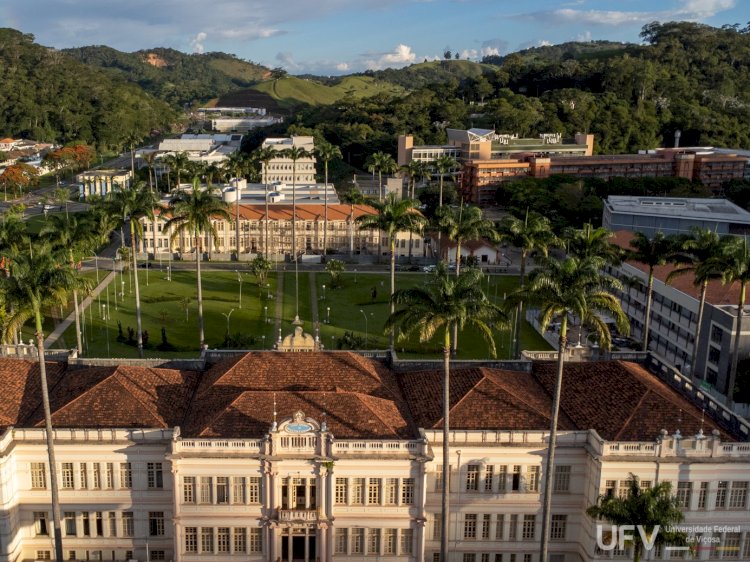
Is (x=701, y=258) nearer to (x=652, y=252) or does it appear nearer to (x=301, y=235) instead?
(x=652, y=252)

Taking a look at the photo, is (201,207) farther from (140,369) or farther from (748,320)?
(748,320)

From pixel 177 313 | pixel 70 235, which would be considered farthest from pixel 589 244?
pixel 177 313

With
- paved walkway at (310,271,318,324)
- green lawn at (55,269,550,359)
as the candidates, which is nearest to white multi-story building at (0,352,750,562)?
green lawn at (55,269,550,359)

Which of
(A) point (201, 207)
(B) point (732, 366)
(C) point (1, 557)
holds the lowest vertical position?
(C) point (1, 557)

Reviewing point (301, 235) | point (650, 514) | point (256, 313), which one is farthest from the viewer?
point (301, 235)

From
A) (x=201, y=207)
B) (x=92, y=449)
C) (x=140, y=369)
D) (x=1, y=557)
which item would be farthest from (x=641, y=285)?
A: (x=1, y=557)

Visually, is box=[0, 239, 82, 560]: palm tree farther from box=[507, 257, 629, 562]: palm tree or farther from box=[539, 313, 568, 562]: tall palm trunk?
box=[539, 313, 568, 562]: tall palm trunk
